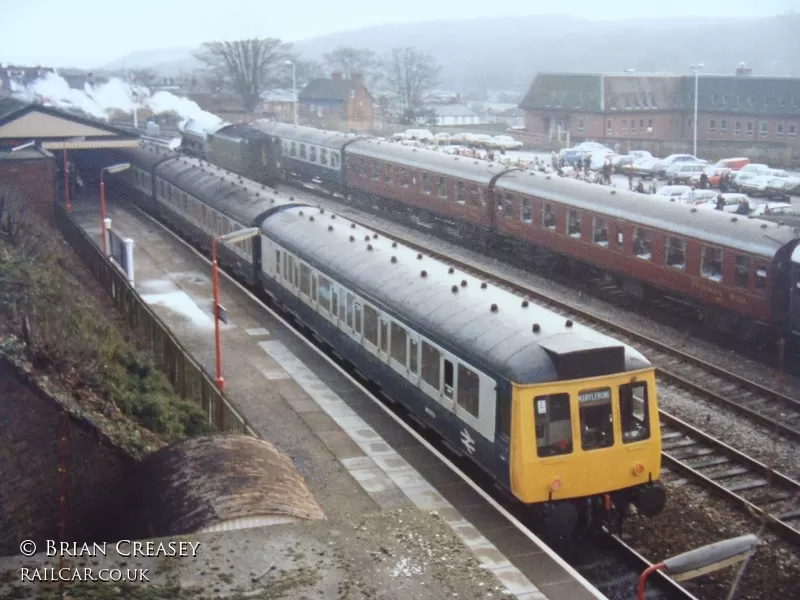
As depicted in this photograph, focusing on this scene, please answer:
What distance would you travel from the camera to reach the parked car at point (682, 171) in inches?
1946

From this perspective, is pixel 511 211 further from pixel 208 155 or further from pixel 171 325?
pixel 208 155

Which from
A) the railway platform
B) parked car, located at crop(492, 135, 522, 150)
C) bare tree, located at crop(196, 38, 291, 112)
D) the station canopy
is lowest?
the railway platform

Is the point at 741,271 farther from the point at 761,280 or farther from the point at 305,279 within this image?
the point at 305,279

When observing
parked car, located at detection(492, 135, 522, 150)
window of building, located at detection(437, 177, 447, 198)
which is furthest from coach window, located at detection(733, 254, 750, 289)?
parked car, located at detection(492, 135, 522, 150)

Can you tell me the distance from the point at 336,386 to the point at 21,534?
30.5 feet

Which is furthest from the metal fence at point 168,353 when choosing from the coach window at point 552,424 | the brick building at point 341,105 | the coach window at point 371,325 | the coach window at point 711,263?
the brick building at point 341,105

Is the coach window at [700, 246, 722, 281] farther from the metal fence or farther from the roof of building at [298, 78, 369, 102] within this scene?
the roof of building at [298, 78, 369, 102]

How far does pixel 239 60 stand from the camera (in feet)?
302

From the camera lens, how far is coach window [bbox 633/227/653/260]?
25.0 meters

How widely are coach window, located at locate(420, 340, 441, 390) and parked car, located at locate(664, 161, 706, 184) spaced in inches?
1456

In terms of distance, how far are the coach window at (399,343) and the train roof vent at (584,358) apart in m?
4.07

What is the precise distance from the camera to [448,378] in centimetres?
1481

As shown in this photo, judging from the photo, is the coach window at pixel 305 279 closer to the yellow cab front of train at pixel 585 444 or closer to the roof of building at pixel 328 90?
the yellow cab front of train at pixel 585 444

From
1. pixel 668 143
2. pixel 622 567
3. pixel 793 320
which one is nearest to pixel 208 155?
pixel 668 143
